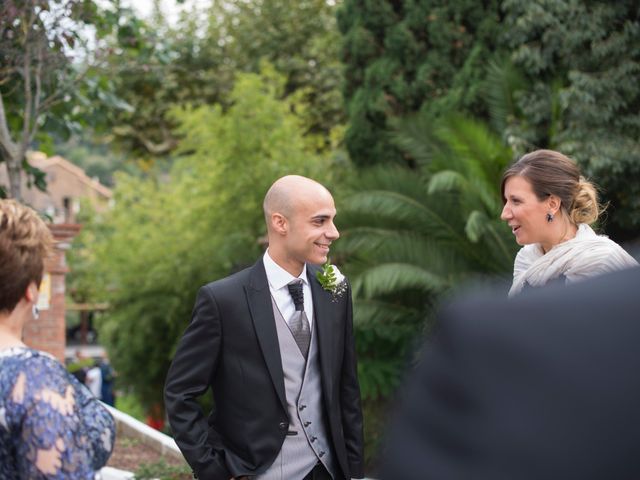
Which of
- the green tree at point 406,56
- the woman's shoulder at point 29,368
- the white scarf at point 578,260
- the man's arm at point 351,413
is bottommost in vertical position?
the man's arm at point 351,413

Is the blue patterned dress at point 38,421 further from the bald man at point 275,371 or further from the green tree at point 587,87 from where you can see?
the green tree at point 587,87

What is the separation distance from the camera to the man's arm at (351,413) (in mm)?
4570

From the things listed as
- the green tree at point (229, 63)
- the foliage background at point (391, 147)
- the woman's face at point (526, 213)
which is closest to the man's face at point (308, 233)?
the woman's face at point (526, 213)

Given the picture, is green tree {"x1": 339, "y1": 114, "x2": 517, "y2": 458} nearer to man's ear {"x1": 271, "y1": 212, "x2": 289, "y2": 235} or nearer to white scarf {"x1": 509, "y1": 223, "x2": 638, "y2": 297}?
man's ear {"x1": 271, "y1": 212, "x2": 289, "y2": 235}

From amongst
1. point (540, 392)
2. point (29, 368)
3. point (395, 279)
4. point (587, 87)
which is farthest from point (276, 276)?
point (587, 87)

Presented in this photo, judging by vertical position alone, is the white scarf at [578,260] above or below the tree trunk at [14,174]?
below

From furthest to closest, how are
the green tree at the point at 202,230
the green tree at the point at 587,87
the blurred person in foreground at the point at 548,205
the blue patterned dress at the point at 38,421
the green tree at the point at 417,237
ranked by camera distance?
1. the green tree at the point at 202,230
2. the green tree at the point at 417,237
3. the green tree at the point at 587,87
4. the blurred person in foreground at the point at 548,205
5. the blue patterned dress at the point at 38,421

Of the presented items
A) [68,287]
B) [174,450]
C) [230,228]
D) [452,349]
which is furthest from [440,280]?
[68,287]

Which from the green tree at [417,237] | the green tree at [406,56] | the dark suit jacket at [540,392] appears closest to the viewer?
the dark suit jacket at [540,392]

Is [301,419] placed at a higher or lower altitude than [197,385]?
lower

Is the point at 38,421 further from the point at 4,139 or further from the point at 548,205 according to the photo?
the point at 4,139

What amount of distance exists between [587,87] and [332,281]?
8.36m

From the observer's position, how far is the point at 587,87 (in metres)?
12.1

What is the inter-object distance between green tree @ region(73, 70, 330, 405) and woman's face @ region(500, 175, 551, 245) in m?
12.2
